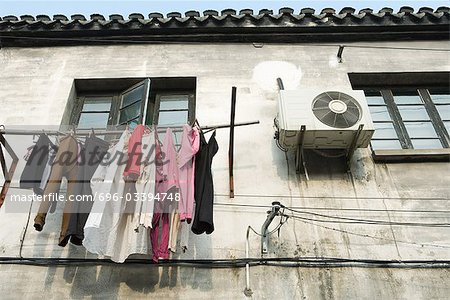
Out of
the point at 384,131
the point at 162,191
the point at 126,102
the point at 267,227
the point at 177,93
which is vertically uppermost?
the point at 177,93

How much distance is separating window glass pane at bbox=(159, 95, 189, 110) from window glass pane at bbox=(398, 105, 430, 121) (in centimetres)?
345

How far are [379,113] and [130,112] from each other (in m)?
3.86

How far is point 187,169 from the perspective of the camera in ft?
18.8

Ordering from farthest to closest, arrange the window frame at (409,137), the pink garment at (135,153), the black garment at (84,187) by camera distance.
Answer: the window frame at (409,137)
the pink garment at (135,153)
the black garment at (84,187)

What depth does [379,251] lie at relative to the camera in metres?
5.78

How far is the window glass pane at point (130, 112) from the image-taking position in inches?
286

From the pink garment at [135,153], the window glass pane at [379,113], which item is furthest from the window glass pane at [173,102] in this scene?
the window glass pane at [379,113]

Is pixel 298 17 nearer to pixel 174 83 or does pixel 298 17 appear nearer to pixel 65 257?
pixel 174 83

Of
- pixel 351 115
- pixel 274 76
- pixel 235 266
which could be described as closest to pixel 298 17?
pixel 274 76

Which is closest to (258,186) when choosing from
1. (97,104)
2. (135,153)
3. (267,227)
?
(267,227)

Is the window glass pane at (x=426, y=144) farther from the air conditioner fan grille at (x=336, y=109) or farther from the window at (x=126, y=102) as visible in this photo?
the window at (x=126, y=102)

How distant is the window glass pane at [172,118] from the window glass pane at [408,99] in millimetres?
3470

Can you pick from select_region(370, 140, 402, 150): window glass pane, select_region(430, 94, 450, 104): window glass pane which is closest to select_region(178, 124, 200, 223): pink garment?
select_region(370, 140, 402, 150): window glass pane

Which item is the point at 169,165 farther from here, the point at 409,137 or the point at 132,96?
the point at 409,137
